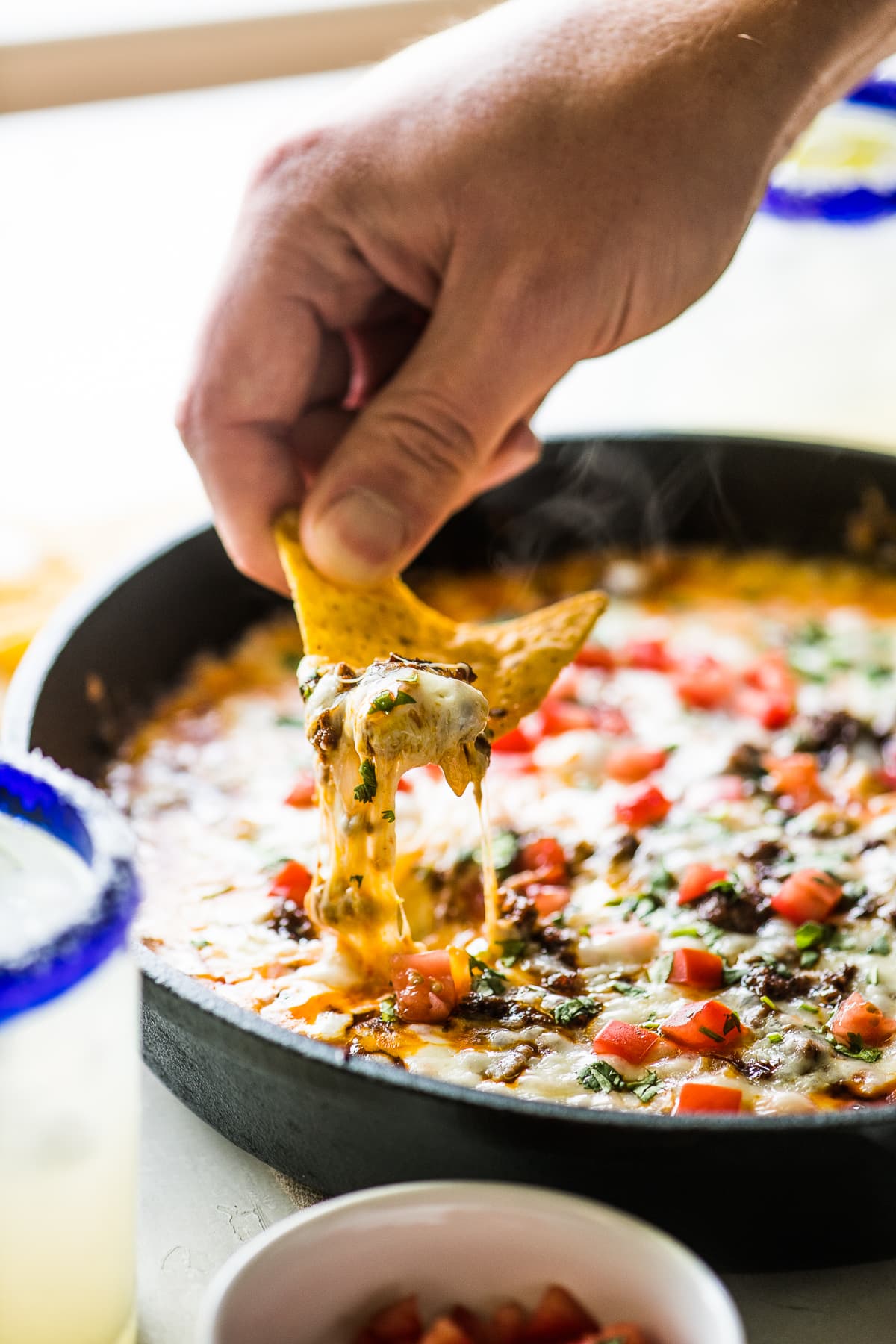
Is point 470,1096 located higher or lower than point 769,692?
higher

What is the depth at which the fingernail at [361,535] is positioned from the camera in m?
2.25

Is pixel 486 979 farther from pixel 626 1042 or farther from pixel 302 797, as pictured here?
pixel 302 797

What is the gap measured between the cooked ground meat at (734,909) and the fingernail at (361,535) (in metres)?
0.67

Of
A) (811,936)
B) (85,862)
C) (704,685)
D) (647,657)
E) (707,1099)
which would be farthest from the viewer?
(647,657)

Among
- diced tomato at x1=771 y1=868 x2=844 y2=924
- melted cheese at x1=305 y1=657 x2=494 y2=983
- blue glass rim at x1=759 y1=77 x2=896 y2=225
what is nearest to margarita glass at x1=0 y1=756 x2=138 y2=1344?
melted cheese at x1=305 y1=657 x2=494 y2=983

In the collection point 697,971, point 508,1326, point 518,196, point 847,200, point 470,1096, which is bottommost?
point 697,971

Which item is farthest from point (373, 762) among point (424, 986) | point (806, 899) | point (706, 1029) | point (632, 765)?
point (632, 765)

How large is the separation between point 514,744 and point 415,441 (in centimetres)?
67

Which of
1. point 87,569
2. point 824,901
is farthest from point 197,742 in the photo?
point 824,901

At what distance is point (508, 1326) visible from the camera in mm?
1395

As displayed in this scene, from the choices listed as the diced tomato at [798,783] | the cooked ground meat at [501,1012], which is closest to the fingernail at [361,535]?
the cooked ground meat at [501,1012]

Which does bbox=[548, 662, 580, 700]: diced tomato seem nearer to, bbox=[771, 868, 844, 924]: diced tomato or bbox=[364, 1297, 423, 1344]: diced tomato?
bbox=[771, 868, 844, 924]: diced tomato

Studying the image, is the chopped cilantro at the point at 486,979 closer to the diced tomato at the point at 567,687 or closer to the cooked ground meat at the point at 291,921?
the cooked ground meat at the point at 291,921

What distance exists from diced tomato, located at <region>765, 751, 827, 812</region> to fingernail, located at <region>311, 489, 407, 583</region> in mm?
774
